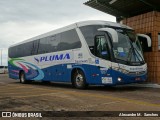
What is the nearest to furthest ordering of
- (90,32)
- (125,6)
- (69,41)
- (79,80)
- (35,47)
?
(90,32) < (79,80) < (69,41) < (125,6) < (35,47)

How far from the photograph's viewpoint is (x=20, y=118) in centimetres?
761

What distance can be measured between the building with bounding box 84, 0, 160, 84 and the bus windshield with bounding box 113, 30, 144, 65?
2467mm

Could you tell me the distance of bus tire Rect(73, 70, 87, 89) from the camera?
15.6 meters

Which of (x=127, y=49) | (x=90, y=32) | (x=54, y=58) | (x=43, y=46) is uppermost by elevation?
(x=90, y=32)

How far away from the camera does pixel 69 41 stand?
Result: 55.1ft

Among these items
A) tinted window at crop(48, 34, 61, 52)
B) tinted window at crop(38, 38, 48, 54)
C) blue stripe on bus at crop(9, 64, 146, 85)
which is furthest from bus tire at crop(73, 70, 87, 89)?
tinted window at crop(38, 38, 48, 54)

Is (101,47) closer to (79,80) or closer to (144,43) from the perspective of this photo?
(79,80)

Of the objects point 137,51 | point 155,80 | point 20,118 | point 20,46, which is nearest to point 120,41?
point 137,51

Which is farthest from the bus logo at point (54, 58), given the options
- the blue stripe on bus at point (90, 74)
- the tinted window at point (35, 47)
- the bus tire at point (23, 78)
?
the bus tire at point (23, 78)

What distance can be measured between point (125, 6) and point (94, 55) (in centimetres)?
565

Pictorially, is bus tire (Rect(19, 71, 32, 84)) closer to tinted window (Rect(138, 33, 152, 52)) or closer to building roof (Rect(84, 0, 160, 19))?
building roof (Rect(84, 0, 160, 19))

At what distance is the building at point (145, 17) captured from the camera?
693 inches

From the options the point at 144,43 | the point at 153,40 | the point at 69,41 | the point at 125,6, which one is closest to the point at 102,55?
the point at 69,41

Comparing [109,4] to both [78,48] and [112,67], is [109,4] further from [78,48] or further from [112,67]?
[112,67]
